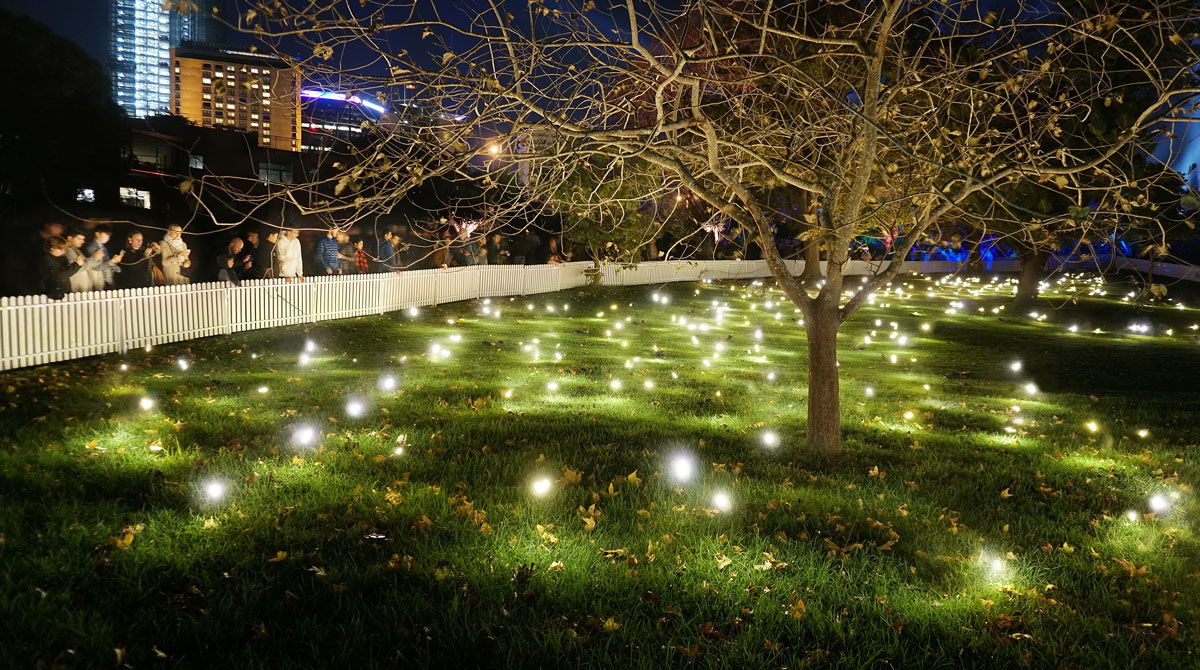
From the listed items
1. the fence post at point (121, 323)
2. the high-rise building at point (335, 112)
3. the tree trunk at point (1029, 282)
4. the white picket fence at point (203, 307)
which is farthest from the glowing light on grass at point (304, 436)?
the tree trunk at point (1029, 282)

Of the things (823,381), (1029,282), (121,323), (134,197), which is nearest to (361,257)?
(121,323)

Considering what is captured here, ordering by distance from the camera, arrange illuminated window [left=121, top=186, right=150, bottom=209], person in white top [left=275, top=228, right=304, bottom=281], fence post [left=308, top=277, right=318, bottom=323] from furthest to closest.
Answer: illuminated window [left=121, top=186, right=150, bottom=209] → fence post [left=308, top=277, right=318, bottom=323] → person in white top [left=275, top=228, right=304, bottom=281]

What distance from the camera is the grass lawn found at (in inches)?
142

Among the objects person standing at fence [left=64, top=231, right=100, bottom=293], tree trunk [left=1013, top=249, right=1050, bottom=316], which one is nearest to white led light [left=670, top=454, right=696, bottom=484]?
person standing at fence [left=64, top=231, right=100, bottom=293]

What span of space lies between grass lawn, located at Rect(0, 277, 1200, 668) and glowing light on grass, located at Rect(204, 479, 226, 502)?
7cm

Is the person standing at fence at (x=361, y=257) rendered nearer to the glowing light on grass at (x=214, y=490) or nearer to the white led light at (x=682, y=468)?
the glowing light on grass at (x=214, y=490)

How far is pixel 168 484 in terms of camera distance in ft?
17.0

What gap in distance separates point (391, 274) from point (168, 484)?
12.2 m

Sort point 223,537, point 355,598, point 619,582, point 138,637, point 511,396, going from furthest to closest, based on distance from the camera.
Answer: point 511,396 < point 223,537 < point 619,582 < point 355,598 < point 138,637

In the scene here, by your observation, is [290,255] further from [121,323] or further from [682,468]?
[682,468]

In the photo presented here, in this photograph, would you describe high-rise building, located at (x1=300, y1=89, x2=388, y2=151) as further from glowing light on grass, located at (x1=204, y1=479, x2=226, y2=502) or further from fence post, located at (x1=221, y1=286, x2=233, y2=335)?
fence post, located at (x1=221, y1=286, x2=233, y2=335)

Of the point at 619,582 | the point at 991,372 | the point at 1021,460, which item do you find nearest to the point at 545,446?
the point at 619,582

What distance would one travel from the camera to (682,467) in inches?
242

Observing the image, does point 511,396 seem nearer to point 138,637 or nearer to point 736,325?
point 138,637
